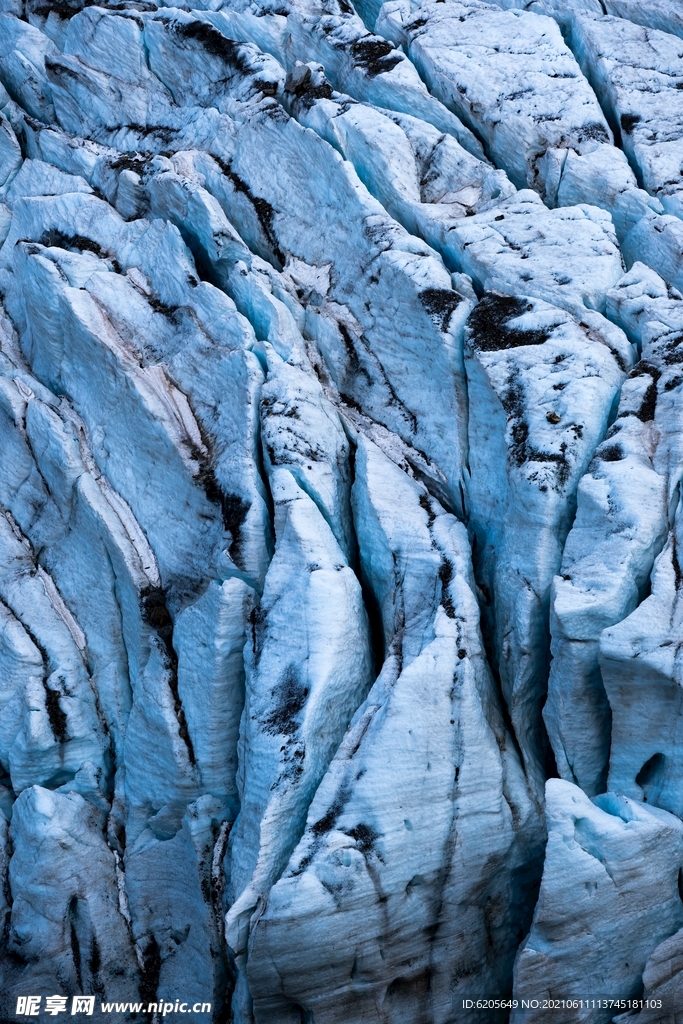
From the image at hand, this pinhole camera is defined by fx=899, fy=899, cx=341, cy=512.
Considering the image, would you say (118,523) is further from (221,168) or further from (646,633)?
(646,633)

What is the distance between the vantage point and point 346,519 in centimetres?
1324

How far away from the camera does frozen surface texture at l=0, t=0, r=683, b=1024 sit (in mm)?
11062

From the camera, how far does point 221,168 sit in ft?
53.6

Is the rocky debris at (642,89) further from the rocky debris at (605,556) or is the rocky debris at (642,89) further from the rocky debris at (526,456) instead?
the rocky debris at (605,556)

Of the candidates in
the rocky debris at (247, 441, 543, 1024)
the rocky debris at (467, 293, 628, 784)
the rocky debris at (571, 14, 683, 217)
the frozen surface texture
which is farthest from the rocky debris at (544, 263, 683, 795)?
the rocky debris at (571, 14, 683, 217)

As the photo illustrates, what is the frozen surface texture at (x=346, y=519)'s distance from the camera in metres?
11.1

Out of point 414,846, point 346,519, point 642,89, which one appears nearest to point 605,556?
point 346,519

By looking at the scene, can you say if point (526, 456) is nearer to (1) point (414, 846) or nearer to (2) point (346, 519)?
(2) point (346, 519)

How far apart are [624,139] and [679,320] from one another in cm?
493

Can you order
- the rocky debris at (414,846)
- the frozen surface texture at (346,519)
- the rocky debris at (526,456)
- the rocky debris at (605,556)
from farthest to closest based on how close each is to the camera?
the rocky debris at (526,456), the rocky debris at (605,556), the frozen surface texture at (346,519), the rocky debris at (414,846)

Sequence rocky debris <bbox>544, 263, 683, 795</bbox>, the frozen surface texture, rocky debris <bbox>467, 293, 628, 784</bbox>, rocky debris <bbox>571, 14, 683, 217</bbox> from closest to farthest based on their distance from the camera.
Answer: the frozen surface texture → rocky debris <bbox>544, 263, 683, 795</bbox> → rocky debris <bbox>467, 293, 628, 784</bbox> → rocky debris <bbox>571, 14, 683, 217</bbox>

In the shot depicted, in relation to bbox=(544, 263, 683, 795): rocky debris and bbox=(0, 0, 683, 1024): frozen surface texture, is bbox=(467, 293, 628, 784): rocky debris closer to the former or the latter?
bbox=(0, 0, 683, 1024): frozen surface texture

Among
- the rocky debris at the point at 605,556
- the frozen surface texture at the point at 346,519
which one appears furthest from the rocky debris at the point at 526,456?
the rocky debris at the point at 605,556

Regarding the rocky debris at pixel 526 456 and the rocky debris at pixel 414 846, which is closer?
the rocky debris at pixel 414 846
